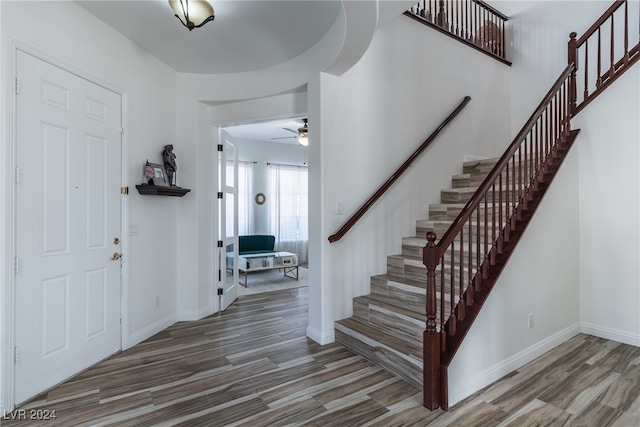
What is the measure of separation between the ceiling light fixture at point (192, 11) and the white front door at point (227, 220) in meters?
1.92

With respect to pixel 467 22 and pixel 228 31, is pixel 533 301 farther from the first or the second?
pixel 467 22

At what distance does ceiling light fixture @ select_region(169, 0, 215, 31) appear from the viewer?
233 centimetres

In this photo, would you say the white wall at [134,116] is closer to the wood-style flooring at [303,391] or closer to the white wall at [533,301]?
the wood-style flooring at [303,391]

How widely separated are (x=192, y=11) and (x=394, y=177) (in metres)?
2.33

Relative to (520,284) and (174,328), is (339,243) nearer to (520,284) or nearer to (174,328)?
(520,284)

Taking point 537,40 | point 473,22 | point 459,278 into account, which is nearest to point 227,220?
point 459,278

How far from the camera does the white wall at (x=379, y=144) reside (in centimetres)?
324

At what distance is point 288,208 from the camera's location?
842 centimetres

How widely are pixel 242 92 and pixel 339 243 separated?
2129 mm

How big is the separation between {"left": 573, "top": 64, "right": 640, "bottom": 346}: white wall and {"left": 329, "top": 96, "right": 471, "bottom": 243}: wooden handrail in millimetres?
1266

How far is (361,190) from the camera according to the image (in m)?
3.46

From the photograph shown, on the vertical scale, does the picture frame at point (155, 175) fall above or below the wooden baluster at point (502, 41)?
below

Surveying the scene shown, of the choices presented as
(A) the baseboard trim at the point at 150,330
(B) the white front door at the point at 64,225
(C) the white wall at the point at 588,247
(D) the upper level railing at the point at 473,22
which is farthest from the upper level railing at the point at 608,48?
(A) the baseboard trim at the point at 150,330
